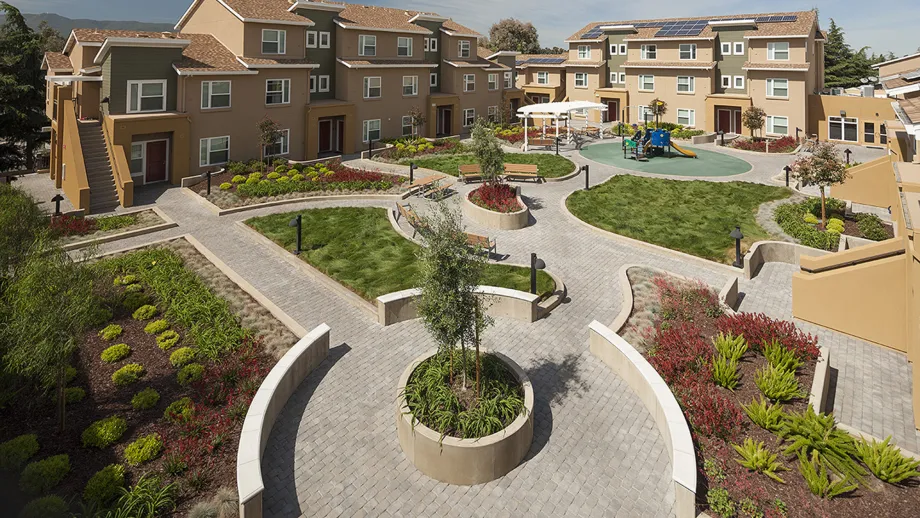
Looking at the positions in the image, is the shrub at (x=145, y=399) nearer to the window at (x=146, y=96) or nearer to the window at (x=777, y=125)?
the window at (x=146, y=96)

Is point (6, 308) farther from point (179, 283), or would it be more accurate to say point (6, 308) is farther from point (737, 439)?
point (737, 439)

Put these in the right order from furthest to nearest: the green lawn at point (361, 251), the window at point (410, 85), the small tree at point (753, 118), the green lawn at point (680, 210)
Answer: the window at point (410, 85) → the small tree at point (753, 118) → the green lawn at point (680, 210) → the green lawn at point (361, 251)

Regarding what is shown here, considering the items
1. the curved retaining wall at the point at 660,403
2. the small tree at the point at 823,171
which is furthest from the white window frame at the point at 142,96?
the small tree at the point at 823,171

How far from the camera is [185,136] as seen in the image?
93.9ft

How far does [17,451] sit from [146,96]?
951 inches

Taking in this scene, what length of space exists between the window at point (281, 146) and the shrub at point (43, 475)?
26875 millimetres

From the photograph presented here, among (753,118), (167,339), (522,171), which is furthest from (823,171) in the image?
(167,339)

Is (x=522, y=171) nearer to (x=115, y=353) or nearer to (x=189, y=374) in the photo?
(x=189, y=374)

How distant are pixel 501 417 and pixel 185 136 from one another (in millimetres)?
26855

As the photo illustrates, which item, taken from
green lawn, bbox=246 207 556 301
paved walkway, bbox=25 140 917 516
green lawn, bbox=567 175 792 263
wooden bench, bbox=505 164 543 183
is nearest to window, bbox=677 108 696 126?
green lawn, bbox=567 175 792 263

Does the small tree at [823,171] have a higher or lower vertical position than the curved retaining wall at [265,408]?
higher

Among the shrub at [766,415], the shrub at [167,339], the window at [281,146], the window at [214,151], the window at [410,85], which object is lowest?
the shrub at [766,415]

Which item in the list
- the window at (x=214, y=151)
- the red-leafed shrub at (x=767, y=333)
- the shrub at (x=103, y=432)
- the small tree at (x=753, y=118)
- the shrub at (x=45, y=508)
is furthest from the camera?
the small tree at (x=753, y=118)

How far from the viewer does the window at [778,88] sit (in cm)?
4428
